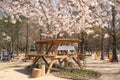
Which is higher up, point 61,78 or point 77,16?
point 77,16

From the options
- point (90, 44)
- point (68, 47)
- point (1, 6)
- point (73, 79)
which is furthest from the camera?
point (90, 44)

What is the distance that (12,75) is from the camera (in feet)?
46.2

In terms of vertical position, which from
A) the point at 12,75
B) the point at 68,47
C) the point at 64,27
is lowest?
the point at 12,75

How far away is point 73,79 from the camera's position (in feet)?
41.0

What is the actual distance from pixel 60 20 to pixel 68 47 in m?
3.12

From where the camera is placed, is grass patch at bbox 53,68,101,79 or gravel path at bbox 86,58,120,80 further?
grass patch at bbox 53,68,101,79

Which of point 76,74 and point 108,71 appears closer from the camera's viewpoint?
point 76,74

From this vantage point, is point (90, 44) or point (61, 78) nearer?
point (61, 78)

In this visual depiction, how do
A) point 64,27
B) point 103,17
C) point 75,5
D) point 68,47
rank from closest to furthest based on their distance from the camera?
point 75,5
point 103,17
point 64,27
point 68,47

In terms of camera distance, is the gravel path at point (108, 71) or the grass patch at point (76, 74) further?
the grass patch at point (76, 74)

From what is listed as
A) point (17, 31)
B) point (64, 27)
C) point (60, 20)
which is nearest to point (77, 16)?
point (60, 20)

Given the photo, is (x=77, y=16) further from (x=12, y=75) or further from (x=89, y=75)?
(x=12, y=75)

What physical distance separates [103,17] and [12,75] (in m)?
5.73

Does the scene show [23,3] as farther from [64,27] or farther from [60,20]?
[64,27]
